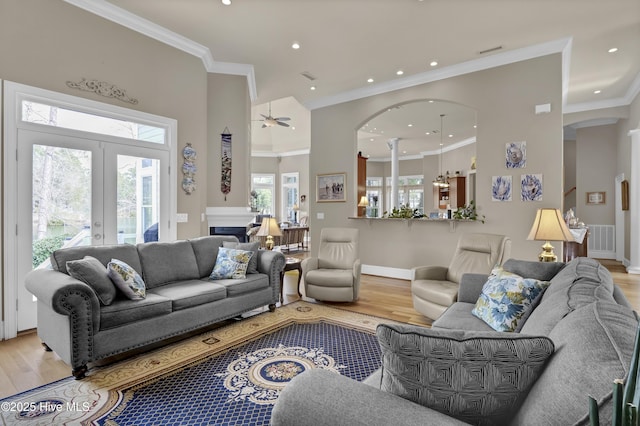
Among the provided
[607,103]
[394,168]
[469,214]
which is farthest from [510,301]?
[394,168]

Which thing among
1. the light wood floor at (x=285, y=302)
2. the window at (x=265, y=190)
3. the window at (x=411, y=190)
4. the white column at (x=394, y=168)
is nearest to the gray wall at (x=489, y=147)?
the light wood floor at (x=285, y=302)

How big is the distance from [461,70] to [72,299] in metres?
5.81

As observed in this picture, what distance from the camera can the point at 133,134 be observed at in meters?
4.20

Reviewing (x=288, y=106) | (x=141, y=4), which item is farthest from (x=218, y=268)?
(x=288, y=106)

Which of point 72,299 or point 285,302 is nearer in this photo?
point 72,299

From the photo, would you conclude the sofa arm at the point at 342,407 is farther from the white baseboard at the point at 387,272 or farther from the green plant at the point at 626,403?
the white baseboard at the point at 387,272

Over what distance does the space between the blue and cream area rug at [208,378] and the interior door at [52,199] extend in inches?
65.8

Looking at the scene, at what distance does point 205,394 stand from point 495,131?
5105 mm

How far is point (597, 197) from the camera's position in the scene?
26.7 feet

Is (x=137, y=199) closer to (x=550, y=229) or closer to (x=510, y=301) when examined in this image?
(x=510, y=301)

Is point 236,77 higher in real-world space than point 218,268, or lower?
higher

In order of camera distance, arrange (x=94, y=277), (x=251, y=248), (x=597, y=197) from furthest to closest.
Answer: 1. (x=597, y=197)
2. (x=251, y=248)
3. (x=94, y=277)

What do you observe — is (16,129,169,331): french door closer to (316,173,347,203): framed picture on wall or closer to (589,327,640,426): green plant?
→ (316,173,347,203): framed picture on wall

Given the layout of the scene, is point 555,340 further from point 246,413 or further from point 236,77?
point 236,77
